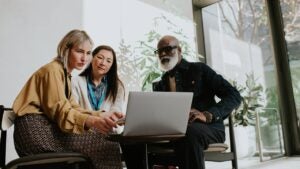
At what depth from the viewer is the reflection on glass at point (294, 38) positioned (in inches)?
166

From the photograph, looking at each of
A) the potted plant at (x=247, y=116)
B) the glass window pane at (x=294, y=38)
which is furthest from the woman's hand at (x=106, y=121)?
the glass window pane at (x=294, y=38)

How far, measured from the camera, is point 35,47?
7.73ft

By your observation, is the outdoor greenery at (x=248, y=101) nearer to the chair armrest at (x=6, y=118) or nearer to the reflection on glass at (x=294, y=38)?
the reflection on glass at (x=294, y=38)

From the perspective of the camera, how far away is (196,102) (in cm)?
212

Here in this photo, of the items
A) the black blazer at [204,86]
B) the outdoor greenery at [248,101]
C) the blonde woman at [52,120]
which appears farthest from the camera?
the outdoor greenery at [248,101]

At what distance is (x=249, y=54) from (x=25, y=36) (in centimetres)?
321

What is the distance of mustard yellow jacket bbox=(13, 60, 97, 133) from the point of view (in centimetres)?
128

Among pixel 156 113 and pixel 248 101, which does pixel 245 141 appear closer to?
pixel 248 101

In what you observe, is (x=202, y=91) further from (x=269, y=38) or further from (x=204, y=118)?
(x=269, y=38)

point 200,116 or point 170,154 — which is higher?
point 200,116

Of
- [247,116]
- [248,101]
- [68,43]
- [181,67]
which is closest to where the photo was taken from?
[68,43]

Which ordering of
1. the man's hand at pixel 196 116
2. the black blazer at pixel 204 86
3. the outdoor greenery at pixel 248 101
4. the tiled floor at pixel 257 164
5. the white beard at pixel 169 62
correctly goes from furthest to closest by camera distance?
the outdoor greenery at pixel 248 101
the tiled floor at pixel 257 164
the white beard at pixel 169 62
the black blazer at pixel 204 86
the man's hand at pixel 196 116

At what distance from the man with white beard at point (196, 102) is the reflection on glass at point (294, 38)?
258 cm

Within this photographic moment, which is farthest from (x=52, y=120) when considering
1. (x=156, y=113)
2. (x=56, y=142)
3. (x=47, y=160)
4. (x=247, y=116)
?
(x=247, y=116)
